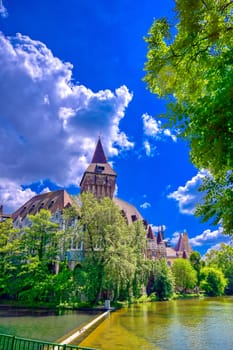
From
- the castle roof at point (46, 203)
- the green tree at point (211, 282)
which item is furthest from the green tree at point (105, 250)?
the green tree at point (211, 282)

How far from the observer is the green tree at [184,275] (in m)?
59.9

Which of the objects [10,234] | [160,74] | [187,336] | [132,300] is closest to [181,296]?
[132,300]

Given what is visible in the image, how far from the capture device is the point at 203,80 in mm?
6113

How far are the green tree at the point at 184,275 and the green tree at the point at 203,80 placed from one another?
191 feet

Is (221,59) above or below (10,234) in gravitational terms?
below

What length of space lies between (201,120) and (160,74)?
1.56 metres

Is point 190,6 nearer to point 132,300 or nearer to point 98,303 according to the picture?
point 98,303

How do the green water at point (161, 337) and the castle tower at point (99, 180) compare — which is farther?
the castle tower at point (99, 180)

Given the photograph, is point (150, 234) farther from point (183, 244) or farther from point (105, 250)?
point (183, 244)

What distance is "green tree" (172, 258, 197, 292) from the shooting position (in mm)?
59875

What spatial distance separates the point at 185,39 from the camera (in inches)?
222

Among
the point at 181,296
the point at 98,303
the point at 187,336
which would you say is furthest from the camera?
the point at 181,296

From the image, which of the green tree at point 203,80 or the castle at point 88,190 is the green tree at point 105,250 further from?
the green tree at point 203,80

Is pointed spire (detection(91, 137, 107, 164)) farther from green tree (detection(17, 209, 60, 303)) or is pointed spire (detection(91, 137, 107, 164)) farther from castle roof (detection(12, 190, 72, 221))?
green tree (detection(17, 209, 60, 303))
